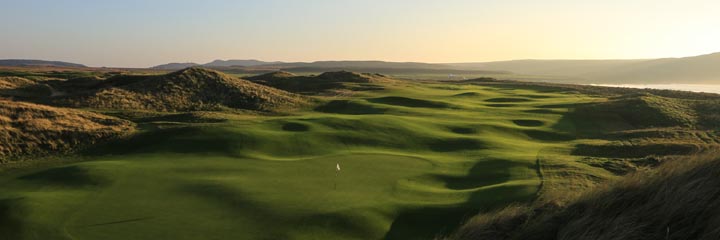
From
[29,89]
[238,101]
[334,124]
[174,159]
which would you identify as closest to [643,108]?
[334,124]

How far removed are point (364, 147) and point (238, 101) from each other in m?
24.0

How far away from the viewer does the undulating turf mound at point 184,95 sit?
4181 centimetres

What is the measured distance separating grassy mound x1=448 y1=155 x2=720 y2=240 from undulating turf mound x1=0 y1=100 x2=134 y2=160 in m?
24.0

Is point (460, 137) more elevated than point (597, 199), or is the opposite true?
point (597, 199)

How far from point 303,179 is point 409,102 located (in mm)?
32950

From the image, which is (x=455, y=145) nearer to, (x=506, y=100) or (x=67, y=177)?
(x=67, y=177)

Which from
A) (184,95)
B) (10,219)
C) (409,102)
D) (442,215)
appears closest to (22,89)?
(184,95)

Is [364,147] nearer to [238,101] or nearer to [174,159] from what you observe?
[174,159]

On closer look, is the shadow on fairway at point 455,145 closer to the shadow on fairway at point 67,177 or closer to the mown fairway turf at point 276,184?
the mown fairway turf at point 276,184

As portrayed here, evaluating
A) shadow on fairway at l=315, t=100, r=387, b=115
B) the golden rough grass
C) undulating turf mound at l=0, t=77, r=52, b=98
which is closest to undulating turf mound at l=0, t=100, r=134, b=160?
shadow on fairway at l=315, t=100, r=387, b=115

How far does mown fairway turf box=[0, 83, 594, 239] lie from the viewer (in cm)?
1238

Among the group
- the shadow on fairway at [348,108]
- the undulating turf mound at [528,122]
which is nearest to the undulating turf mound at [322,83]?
the shadow on fairway at [348,108]

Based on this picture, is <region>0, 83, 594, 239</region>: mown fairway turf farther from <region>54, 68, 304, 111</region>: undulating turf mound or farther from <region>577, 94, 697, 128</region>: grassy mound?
<region>54, 68, 304, 111</region>: undulating turf mound

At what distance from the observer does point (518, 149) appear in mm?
25031
